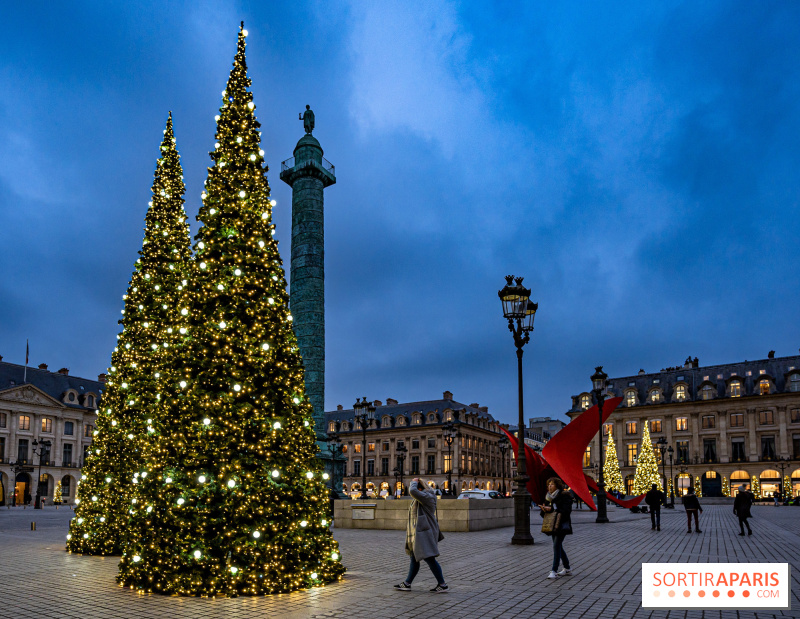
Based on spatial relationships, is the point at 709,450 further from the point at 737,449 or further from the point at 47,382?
the point at 47,382

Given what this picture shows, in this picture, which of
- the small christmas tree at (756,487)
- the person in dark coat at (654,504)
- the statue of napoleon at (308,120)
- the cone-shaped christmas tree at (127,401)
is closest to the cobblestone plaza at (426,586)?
the cone-shaped christmas tree at (127,401)

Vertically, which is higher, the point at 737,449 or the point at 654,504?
A: the point at 737,449

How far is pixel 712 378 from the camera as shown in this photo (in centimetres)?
8331

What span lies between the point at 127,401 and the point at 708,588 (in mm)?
12492

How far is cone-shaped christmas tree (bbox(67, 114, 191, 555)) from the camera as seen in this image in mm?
15070

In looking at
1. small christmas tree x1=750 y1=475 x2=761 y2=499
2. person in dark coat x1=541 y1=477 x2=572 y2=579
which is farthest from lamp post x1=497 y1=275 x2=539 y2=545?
small christmas tree x1=750 y1=475 x2=761 y2=499

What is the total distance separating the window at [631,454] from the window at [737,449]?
36.3 feet

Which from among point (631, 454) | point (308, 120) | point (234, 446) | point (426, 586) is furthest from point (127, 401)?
point (631, 454)

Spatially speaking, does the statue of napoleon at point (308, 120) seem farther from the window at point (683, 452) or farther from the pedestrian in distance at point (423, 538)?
the window at point (683, 452)

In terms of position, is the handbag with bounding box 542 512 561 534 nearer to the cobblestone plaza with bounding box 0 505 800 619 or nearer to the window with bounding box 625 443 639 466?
the cobblestone plaza with bounding box 0 505 800 619

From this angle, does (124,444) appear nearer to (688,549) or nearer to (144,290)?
(144,290)

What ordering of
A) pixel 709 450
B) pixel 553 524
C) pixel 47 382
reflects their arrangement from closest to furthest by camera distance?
pixel 553 524, pixel 47 382, pixel 709 450

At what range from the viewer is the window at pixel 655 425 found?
278 feet

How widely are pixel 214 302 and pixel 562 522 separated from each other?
278 inches
